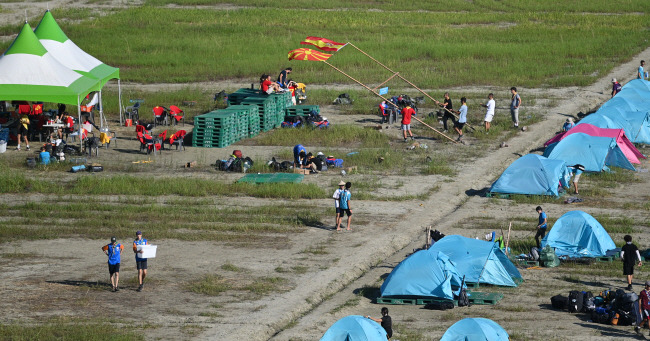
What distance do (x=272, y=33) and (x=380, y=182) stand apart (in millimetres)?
28224

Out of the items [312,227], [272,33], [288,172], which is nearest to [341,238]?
[312,227]

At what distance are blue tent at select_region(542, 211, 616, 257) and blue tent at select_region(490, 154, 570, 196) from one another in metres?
4.06

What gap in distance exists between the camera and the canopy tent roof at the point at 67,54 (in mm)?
32594

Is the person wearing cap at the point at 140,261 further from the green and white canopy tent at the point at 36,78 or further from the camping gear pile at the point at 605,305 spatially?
the green and white canopy tent at the point at 36,78

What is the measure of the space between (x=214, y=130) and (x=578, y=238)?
1427 cm

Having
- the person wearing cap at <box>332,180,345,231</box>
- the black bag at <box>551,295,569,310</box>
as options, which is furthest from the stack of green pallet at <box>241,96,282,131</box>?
the black bag at <box>551,295,569,310</box>

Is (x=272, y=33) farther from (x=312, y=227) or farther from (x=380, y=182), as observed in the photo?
(x=312, y=227)

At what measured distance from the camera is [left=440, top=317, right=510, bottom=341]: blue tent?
552 inches

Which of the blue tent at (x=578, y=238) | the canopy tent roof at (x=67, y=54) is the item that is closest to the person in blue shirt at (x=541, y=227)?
the blue tent at (x=578, y=238)

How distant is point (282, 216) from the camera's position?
905 inches

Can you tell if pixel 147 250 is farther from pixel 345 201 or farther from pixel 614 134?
pixel 614 134

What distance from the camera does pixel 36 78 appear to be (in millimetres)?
29891

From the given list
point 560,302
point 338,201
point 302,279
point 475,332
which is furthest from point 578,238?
point 475,332

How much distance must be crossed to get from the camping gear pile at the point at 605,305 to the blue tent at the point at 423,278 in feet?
6.73
